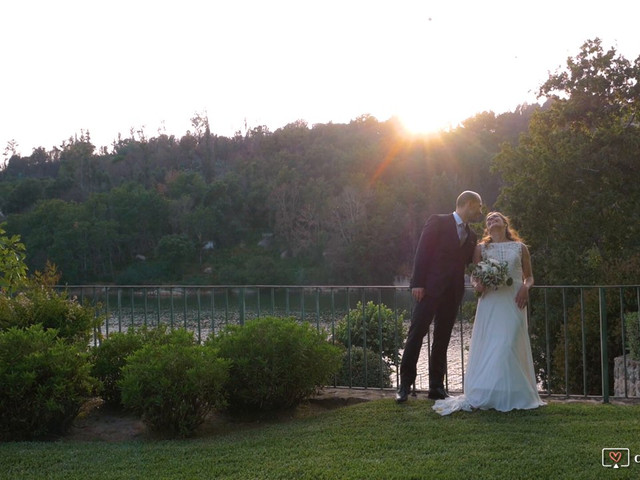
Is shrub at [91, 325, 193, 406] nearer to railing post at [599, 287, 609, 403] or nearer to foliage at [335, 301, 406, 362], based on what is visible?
railing post at [599, 287, 609, 403]

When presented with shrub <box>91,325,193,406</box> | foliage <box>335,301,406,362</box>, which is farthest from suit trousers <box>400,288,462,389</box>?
foliage <box>335,301,406,362</box>

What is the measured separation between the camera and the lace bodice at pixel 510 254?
5746 millimetres

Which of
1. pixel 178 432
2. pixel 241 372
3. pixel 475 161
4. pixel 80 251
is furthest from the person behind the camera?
pixel 475 161

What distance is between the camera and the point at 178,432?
5234mm

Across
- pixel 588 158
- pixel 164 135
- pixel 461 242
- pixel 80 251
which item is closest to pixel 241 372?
pixel 461 242

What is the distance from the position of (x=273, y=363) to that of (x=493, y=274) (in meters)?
1.78

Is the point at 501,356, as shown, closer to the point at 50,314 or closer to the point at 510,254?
the point at 510,254

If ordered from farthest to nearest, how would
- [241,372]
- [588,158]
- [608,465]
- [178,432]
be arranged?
[588,158], [241,372], [178,432], [608,465]

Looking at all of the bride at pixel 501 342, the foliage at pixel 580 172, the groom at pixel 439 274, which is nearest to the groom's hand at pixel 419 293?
the groom at pixel 439 274

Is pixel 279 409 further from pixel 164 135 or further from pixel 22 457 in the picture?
pixel 164 135

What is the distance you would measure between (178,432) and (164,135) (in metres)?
77.5

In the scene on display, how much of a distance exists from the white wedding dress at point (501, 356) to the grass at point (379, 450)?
169 millimetres

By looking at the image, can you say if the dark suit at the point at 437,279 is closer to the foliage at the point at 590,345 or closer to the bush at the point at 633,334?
the bush at the point at 633,334

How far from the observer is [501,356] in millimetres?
5477
